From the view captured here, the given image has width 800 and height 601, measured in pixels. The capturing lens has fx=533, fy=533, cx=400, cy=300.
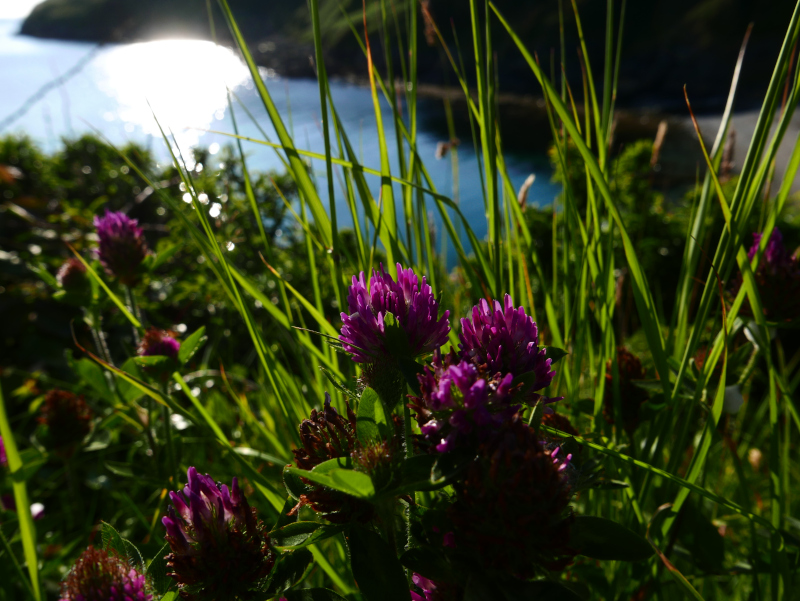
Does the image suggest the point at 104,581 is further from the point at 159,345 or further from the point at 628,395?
the point at 628,395

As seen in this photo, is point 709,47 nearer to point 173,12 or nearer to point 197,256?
point 173,12

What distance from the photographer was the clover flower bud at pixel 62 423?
889 mm

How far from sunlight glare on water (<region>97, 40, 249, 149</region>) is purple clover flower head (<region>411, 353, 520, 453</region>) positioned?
2.60m

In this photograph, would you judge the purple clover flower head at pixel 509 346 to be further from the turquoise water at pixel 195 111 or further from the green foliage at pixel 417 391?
the turquoise water at pixel 195 111

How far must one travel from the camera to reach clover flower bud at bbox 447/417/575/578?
265 millimetres

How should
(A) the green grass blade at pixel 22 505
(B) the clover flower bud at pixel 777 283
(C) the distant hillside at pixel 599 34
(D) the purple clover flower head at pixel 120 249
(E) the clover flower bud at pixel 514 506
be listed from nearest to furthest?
(E) the clover flower bud at pixel 514 506, (A) the green grass blade at pixel 22 505, (B) the clover flower bud at pixel 777 283, (D) the purple clover flower head at pixel 120 249, (C) the distant hillside at pixel 599 34

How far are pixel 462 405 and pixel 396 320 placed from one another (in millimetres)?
77

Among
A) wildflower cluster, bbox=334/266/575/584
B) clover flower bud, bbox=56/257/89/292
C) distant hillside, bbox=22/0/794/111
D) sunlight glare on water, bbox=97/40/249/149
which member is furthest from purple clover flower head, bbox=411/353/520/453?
distant hillside, bbox=22/0/794/111

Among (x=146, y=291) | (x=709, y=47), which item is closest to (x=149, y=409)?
(x=146, y=291)

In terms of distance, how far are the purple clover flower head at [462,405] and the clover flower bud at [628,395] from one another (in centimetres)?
41

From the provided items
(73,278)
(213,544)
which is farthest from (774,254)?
(73,278)

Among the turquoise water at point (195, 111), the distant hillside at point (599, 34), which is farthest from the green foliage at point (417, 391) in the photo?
the distant hillside at point (599, 34)

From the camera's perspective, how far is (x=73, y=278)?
849mm

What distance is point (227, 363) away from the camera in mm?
1577
